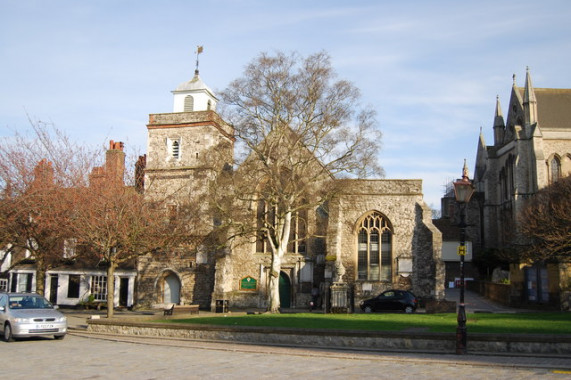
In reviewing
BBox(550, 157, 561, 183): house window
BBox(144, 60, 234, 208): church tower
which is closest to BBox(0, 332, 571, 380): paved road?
BBox(144, 60, 234, 208): church tower

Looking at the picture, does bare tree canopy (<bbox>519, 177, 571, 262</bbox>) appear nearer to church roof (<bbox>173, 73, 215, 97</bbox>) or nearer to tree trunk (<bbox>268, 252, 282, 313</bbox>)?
tree trunk (<bbox>268, 252, 282, 313</bbox>)

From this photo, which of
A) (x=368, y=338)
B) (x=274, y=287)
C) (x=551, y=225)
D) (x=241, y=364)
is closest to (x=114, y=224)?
(x=274, y=287)

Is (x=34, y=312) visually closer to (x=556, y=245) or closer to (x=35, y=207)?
(x=35, y=207)

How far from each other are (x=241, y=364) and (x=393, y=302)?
16.7 meters

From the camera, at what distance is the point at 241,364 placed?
1261cm

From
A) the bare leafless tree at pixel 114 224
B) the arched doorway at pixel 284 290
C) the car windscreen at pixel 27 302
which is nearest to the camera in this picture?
the car windscreen at pixel 27 302

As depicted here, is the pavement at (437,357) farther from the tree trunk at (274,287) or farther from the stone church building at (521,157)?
the stone church building at (521,157)

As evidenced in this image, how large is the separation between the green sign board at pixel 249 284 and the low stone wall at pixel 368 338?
12.7 meters

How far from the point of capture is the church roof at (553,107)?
5019 cm

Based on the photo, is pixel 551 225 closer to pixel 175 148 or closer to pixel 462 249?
pixel 462 249

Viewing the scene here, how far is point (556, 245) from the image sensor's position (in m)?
28.2

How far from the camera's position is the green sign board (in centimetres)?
3206

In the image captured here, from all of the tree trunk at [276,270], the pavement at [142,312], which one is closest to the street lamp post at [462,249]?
the pavement at [142,312]

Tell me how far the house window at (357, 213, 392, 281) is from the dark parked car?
3.40 metres
